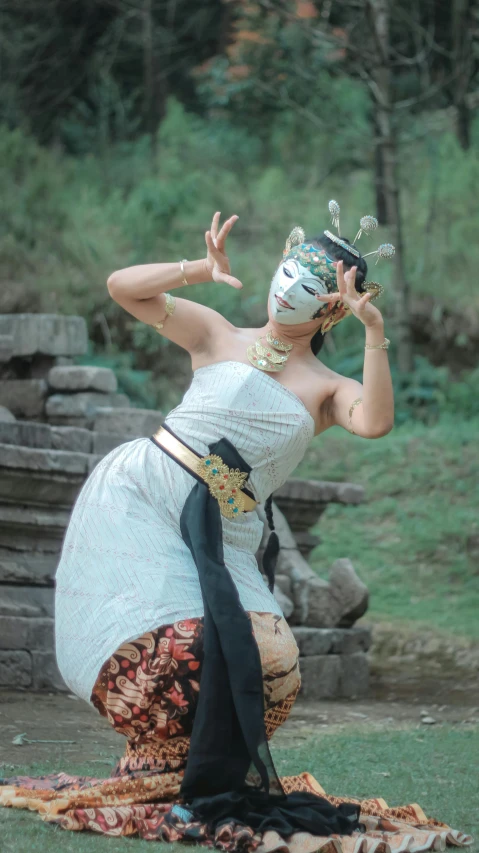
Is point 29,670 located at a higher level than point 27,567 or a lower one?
lower

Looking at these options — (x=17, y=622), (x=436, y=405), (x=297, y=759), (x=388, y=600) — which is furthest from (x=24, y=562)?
(x=436, y=405)

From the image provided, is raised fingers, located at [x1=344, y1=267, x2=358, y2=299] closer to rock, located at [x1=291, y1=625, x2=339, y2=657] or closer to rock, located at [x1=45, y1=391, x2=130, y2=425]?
rock, located at [x1=291, y1=625, x2=339, y2=657]

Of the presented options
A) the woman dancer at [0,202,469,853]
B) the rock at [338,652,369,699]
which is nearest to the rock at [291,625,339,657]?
the rock at [338,652,369,699]

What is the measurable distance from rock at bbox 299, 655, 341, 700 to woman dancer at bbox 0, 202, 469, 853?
2586 millimetres

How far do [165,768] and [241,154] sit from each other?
12183 millimetres

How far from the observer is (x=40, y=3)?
1429 cm

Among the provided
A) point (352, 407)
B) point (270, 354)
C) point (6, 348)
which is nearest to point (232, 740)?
point (352, 407)

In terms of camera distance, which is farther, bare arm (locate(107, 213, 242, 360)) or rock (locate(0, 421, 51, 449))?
rock (locate(0, 421, 51, 449))

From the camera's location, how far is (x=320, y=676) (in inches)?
229

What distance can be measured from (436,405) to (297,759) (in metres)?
7.81

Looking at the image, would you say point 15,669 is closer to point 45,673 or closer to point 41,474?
point 45,673

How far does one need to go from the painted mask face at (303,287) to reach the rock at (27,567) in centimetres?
264

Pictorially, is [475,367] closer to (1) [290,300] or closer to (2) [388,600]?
(2) [388,600]

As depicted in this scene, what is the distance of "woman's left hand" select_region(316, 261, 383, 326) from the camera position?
287cm
